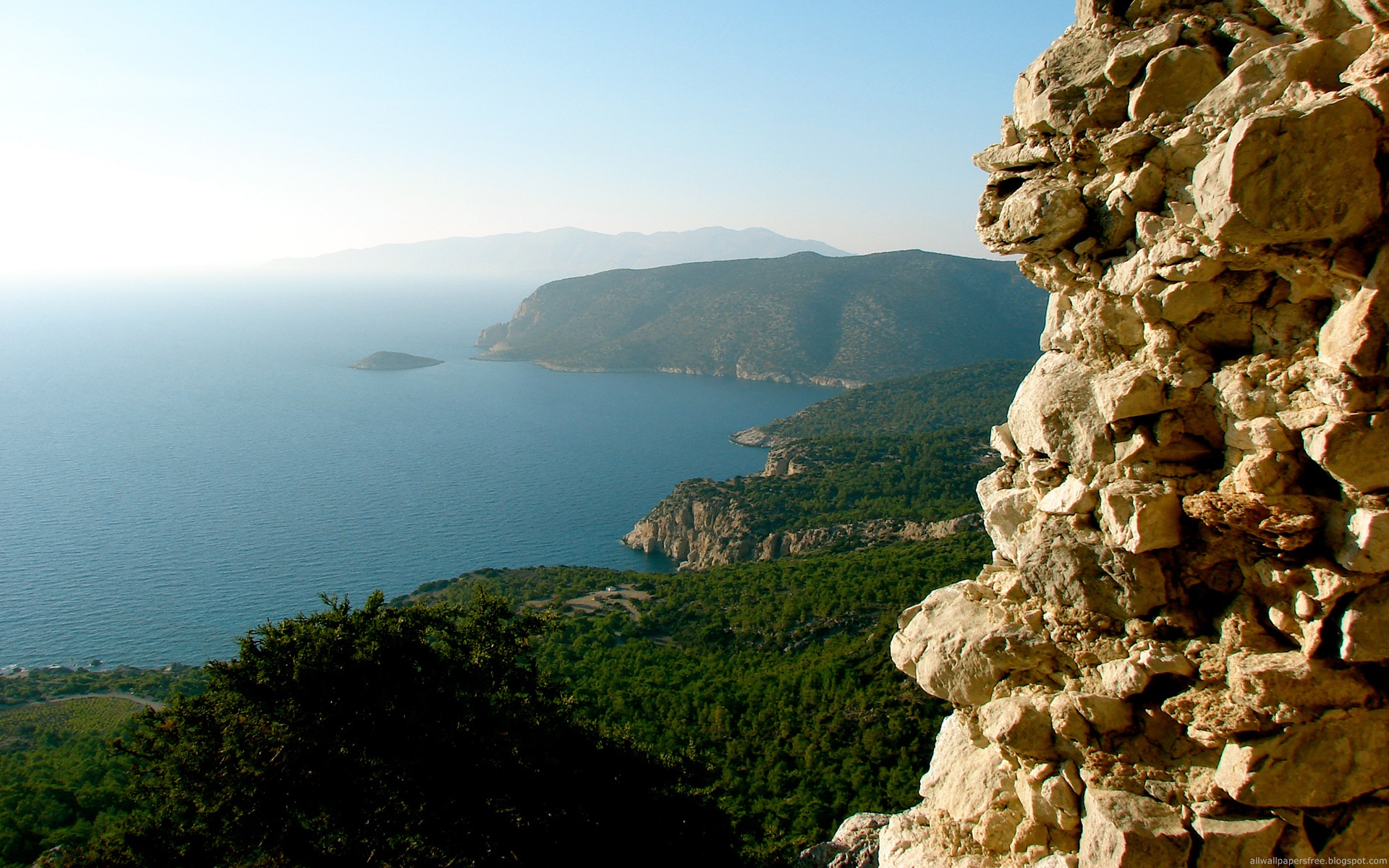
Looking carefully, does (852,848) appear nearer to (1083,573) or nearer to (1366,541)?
(1083,573)

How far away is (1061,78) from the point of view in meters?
6.80

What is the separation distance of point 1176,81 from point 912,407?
109651 millimetres

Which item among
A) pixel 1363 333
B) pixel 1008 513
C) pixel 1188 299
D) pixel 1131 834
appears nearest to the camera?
pixel 1363 333

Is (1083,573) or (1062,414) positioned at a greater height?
(1062,414)

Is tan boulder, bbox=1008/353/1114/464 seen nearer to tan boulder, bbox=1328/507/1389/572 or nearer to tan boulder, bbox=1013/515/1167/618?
tan boulder, bbox=1013/515/1167/618

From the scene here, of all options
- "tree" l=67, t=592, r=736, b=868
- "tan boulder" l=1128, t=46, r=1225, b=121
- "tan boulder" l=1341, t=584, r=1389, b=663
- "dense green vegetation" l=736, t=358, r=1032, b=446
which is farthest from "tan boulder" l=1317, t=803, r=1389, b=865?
"dense green vegetation" l=736, t=358, r=1032, b=446

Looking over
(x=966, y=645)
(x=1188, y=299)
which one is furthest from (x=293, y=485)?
(x=1188, y=299)

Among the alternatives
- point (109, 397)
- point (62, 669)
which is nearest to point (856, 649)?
point (62, 669)

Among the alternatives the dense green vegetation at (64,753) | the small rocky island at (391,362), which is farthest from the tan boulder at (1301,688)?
the small rocky island at (391,362)

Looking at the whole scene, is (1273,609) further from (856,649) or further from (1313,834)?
(856,649)

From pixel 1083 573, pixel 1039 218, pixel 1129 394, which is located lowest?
pixel 1083 573

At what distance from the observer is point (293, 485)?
9244 centimetres

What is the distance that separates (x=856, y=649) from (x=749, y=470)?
6950 cm

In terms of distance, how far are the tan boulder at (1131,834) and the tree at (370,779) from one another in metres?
10.5
